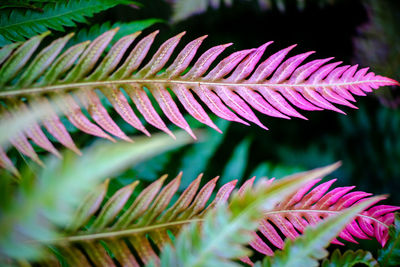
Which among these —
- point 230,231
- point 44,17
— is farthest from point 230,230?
point 44,17

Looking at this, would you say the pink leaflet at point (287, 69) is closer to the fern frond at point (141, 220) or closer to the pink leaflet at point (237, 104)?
the pink leaflet at point (237, 104)

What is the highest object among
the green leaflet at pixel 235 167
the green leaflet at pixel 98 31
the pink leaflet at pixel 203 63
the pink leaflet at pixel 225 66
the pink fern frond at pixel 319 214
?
the green leaflet at pixel 98 31

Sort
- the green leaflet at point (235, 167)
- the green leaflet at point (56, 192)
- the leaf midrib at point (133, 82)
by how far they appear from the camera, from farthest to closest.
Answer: the green leaflet at point (235, 167)
the leaf midrib at point (133, 82)
the green leaflet at point (56, 192)

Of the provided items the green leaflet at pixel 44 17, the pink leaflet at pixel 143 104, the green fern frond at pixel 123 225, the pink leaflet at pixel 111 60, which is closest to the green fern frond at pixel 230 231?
the green fern frond at pixel 123 225

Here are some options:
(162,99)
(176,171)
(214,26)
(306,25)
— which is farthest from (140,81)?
(306,25)

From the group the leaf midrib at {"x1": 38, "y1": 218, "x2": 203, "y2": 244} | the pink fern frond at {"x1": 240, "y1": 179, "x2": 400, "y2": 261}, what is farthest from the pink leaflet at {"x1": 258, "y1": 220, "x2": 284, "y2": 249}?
the leaf midrib at {"x1": 38, "y1": 218, "x2": 203, "y2": 244}

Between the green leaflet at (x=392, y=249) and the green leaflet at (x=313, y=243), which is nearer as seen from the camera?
the green leaflet at (x=313, y=243)

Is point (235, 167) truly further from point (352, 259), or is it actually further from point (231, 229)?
point (231, 229)

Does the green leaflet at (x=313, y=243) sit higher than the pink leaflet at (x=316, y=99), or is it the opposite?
the pink leaflet at (x=316, y=99)
